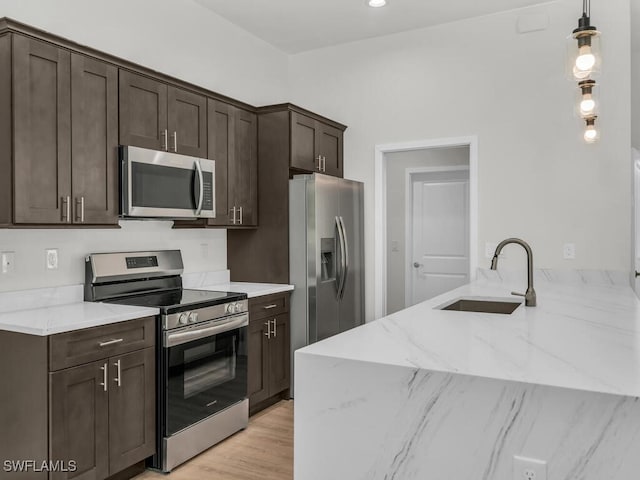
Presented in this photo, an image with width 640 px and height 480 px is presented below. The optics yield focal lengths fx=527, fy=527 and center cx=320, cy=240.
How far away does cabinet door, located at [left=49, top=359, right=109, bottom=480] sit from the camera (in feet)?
7.50

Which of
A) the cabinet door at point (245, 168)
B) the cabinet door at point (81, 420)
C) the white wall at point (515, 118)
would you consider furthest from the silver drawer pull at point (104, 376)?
the white wall at point (515, 118)

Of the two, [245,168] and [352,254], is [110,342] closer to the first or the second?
[245,168]

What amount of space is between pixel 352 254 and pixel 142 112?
2127 millimetres

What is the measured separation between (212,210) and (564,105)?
8.83 feet

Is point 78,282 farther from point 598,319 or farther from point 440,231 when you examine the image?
point 440,231

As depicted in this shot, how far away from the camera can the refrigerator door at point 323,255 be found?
3.96 metres

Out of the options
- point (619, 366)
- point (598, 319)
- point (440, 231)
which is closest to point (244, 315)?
point (598, 319)

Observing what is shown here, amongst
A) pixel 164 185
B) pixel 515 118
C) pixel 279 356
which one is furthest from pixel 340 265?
pixel 515 118

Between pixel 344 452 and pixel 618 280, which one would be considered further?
pixel 618 280

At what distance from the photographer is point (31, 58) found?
245 centimetres

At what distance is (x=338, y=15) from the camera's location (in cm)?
420

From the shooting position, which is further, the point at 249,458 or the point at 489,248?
the point at 489,248
